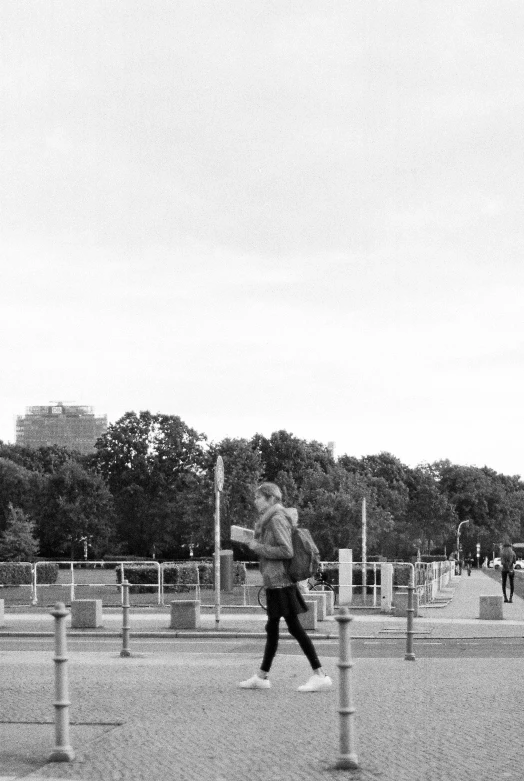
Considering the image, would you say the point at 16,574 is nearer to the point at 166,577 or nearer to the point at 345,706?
the point at 166,577

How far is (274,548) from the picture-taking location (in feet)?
34.4

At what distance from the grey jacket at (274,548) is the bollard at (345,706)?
3.26 m

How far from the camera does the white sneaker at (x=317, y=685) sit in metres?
10.7

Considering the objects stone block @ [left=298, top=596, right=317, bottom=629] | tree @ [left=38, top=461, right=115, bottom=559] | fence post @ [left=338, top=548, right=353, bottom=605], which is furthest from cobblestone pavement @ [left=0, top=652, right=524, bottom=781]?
tree @ [left=38, top=461, right=115, bottom=559]

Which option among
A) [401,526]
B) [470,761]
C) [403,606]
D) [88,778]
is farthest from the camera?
[401,526]

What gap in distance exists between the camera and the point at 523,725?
354 inches

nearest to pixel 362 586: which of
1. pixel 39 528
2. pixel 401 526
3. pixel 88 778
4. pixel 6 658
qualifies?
pixel 6 658

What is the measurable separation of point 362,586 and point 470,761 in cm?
2422

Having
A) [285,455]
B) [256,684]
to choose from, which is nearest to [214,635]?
[256,684]

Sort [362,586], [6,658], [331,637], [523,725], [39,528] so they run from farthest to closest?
[39,528]
[362,586]
[331,637]
[6,658]
[523,725]

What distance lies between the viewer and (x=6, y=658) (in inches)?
604

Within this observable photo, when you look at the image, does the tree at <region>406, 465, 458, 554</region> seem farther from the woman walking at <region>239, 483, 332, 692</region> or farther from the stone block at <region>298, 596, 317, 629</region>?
the woman walking at <region>239, 483, 332, 692</region>

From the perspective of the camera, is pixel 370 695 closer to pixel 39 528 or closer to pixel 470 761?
pixel 470 761

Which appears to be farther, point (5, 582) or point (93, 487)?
point (93, 487)
